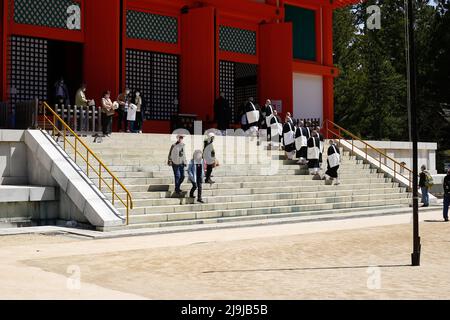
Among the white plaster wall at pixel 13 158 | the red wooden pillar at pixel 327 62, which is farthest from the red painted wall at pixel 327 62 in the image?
the white plaster wall at pixel 13 158

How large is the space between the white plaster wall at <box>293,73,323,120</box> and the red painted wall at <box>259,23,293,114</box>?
1738 millimetres

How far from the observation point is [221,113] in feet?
85.7

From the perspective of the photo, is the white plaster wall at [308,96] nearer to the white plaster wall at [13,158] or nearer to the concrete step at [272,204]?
the concrete step at [272,204]

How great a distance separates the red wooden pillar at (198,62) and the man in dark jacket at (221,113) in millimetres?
536

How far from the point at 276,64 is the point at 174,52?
4.69 metres

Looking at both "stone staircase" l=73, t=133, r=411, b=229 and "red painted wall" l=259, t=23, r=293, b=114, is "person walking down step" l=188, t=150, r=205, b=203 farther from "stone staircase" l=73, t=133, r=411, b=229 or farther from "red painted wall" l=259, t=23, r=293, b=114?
"red painted wall" l=259, t=23, r=293, b=114

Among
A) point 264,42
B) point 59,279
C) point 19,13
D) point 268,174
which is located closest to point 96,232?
point 59,279

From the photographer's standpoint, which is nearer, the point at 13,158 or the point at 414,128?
the point at 414,128

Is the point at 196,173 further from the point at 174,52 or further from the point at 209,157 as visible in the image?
the point at 174,52

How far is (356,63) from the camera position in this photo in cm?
5047

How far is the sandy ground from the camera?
8.66 m

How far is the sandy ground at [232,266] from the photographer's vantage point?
866 cm

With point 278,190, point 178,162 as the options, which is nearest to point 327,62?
point 278,190
